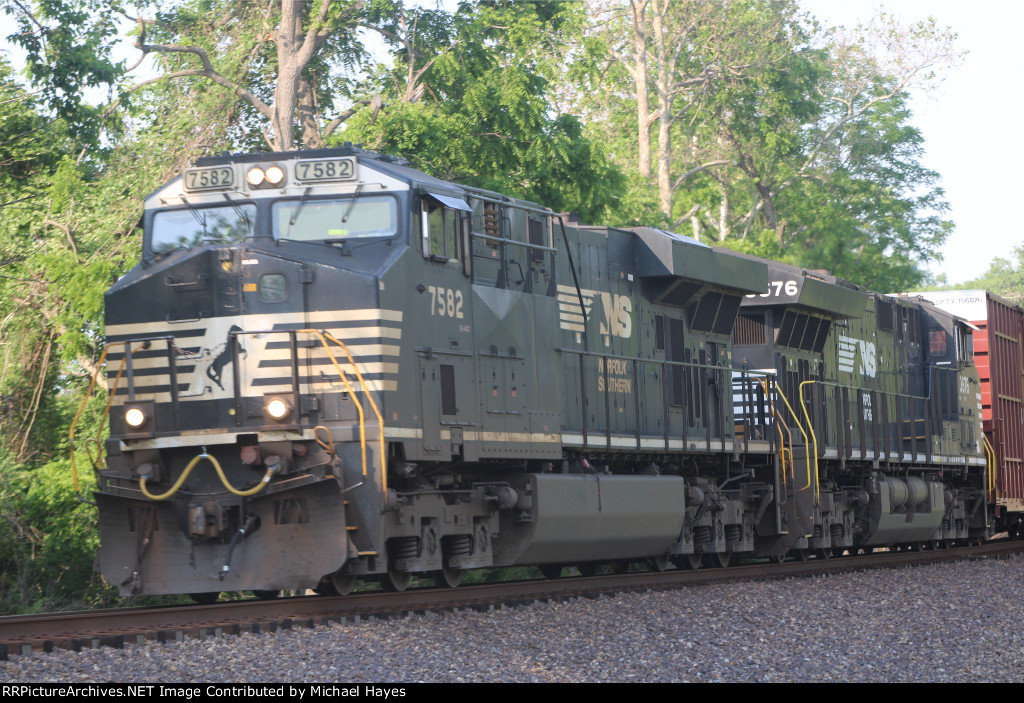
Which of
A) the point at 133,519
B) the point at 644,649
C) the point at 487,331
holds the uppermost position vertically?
the point at 487,331

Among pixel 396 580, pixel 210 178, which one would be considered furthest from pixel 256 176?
pixel 396 580

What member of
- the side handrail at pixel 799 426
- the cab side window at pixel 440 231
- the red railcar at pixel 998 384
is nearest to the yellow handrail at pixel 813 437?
the side handrail at pixel 799 426

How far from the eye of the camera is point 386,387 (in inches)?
369

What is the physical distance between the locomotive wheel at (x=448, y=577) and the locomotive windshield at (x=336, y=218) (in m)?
2.98

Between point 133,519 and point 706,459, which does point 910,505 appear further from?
point 133,519

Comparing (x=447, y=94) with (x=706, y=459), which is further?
(x=447, y=94)

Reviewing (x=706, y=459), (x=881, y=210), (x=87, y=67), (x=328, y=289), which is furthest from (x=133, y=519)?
(x=881, y=210)

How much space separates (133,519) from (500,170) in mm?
11165

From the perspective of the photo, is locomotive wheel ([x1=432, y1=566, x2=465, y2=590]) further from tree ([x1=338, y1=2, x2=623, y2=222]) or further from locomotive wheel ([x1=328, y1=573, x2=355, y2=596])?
tree ([x1=338, y1=2, x2=623, y2=222])

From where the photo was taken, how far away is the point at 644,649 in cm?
827

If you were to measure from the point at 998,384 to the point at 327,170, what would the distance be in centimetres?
1557

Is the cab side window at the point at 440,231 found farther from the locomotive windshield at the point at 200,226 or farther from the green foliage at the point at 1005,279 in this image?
the green foliage at the point at 1005,279

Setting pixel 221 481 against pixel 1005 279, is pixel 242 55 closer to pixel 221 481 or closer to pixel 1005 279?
pixel 221 481

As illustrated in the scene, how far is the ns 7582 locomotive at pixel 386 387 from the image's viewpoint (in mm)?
9344
